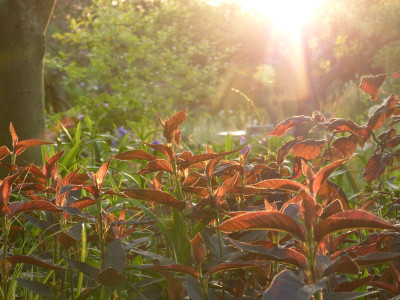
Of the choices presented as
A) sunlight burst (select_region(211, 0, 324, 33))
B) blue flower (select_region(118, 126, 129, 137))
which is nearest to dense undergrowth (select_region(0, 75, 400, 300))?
blue flower (select_region(118, 126, 129, 137))

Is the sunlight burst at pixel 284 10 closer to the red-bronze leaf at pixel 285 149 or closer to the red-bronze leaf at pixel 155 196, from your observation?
the red-bronze leaf at pixel 285 149

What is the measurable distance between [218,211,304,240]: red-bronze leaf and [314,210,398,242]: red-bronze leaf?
1.9 inches

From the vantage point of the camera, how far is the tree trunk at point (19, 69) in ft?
9.82

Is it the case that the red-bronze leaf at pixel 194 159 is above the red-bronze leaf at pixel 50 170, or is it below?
above

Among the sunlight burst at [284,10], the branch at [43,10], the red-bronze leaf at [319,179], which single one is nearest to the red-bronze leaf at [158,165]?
the red-bronze leaf at [319,179]

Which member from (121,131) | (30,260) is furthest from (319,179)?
(121,131)

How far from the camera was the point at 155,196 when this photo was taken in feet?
3.85

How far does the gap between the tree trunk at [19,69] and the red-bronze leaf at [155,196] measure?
1941 millimetres

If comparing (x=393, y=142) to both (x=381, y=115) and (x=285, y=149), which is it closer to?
(x=381, y=115)

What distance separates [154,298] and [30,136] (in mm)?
2001

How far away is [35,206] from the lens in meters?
1.18

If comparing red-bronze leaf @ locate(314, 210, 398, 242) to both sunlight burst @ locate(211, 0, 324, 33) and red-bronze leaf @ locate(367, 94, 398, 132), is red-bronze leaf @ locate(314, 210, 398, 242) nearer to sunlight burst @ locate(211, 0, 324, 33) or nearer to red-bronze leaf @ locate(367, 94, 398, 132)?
red-bronze leaf @ locate(367, 94, 398, 132)

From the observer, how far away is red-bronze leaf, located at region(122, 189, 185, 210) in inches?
45.4

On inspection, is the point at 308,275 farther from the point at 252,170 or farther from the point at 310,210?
the point at 252,170
